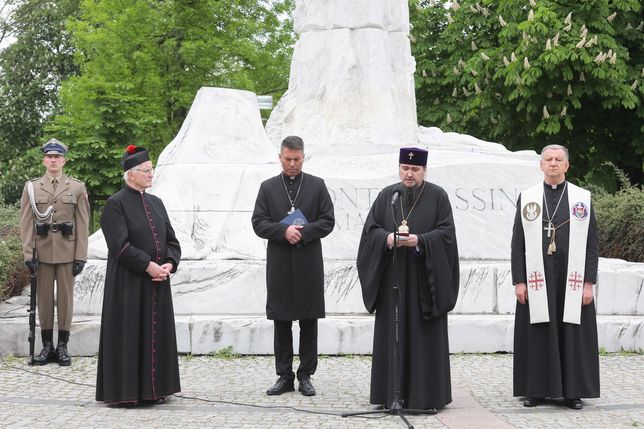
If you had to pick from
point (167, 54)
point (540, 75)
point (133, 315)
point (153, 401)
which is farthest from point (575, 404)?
point (167, 54)

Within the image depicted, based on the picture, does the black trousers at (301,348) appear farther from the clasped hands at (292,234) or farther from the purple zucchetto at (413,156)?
the purple zucchetto at (413,156)

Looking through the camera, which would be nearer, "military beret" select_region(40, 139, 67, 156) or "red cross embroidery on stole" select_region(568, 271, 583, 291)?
"red cross embroidery on stole" select_region(568, 271, 583, 291)

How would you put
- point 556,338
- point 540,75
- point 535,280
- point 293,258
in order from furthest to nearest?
point 540,75 → point 293,258 → point 535,280 → point 556,338

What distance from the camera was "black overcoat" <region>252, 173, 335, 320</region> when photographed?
276 inches

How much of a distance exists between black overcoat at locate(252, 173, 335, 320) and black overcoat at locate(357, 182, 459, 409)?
0.48m

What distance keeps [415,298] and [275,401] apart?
1.23 m

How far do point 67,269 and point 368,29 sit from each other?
14.7 feet

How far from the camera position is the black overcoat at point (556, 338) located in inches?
264

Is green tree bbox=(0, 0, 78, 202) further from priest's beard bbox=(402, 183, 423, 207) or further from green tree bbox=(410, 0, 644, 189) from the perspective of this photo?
priest's beard bbox=(402, 183, 423, 207)

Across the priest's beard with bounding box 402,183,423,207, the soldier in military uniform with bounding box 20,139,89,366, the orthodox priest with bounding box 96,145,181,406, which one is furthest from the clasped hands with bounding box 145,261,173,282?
the soldier in military uniform with bounding box 20,139,89,366

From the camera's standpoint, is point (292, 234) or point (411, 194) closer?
point (411, 194)

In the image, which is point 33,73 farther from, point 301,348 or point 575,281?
point 575,281

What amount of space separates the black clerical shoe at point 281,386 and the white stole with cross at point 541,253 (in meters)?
1.82

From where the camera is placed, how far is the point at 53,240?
8.33 m
